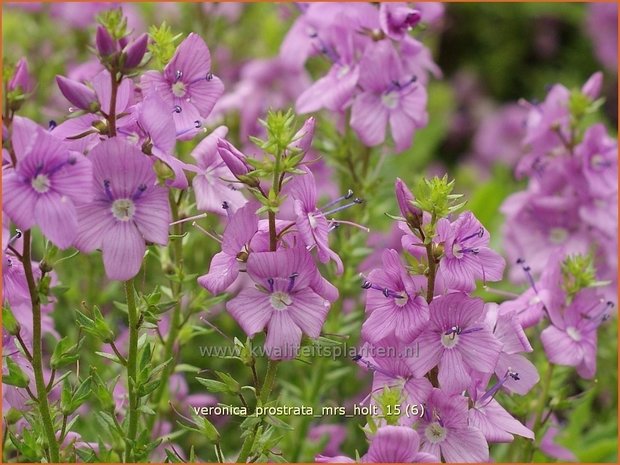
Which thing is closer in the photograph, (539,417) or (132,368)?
(132,368)

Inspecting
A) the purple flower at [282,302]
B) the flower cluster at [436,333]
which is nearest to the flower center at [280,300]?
the purple flower at [282,302]

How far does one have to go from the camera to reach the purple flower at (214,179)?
127 cm

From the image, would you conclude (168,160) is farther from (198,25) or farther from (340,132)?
(198,25)

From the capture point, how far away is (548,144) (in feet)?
6.43

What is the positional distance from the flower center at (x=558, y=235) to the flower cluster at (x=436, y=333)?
79cm

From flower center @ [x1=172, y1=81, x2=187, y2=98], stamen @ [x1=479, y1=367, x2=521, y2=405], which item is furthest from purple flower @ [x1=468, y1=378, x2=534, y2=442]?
flower center @ [x1=172, y1=81, x2=187, y2=98]

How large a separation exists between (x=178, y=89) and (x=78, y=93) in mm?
200

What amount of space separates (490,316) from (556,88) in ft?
2.58

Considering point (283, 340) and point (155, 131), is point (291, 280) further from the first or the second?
point (155, 131)

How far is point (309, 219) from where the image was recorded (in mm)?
1153

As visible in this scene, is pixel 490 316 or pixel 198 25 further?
pixel 198 25

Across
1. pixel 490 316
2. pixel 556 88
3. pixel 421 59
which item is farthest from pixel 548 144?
pixel 490 316

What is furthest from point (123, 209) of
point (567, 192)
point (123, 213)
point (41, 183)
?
point (567, 192)

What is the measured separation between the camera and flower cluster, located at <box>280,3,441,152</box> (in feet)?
5.61
